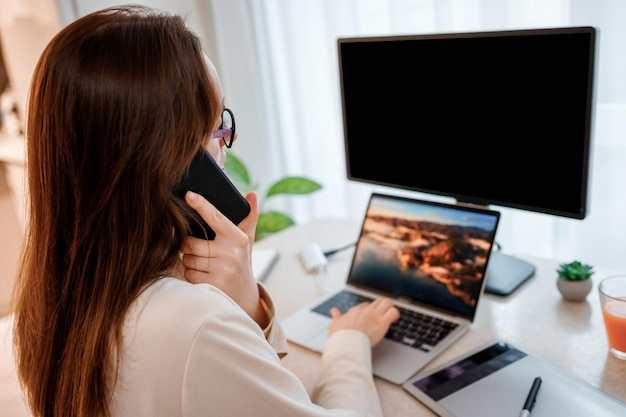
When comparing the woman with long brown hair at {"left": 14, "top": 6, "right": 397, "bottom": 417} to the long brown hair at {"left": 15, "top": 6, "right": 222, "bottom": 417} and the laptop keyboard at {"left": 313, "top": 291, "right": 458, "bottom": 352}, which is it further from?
the laptop keyboard at {"left": 313, "top": 291, "right": 458, "bottom": 352}

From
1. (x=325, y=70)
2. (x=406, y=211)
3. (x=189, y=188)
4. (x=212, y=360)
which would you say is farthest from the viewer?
(x=325, y=70)

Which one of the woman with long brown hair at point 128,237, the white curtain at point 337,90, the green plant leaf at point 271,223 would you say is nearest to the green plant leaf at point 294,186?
the green plant leaf at point 271,223

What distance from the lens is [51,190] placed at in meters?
0.70

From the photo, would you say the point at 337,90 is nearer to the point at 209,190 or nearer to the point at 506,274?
the point at 506,274

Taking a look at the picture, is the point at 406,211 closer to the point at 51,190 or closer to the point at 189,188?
the point at 189,188

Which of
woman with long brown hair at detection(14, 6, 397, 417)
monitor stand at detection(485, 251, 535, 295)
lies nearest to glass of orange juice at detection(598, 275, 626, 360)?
monitor stand at detection(485, 251, 535, 295)

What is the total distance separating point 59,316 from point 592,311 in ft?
2.77

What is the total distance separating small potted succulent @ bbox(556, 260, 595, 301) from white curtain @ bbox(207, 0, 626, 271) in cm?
39

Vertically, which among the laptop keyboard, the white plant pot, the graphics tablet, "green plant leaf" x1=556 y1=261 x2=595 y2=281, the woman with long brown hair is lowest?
the laptop keyboard

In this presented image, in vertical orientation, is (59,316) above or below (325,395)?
above

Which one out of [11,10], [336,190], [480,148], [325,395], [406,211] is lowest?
[336,190]

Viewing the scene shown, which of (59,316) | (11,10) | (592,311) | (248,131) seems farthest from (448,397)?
(11,10)

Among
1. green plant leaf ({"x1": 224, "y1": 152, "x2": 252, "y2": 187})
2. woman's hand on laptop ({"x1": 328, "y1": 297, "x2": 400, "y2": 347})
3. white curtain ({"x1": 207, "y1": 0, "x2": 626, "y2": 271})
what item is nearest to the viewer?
woman's hand on laptop ({"x1": 328, "y1": 297, "x2": 400, "y2": 347})

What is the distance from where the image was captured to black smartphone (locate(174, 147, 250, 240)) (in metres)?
0.81
